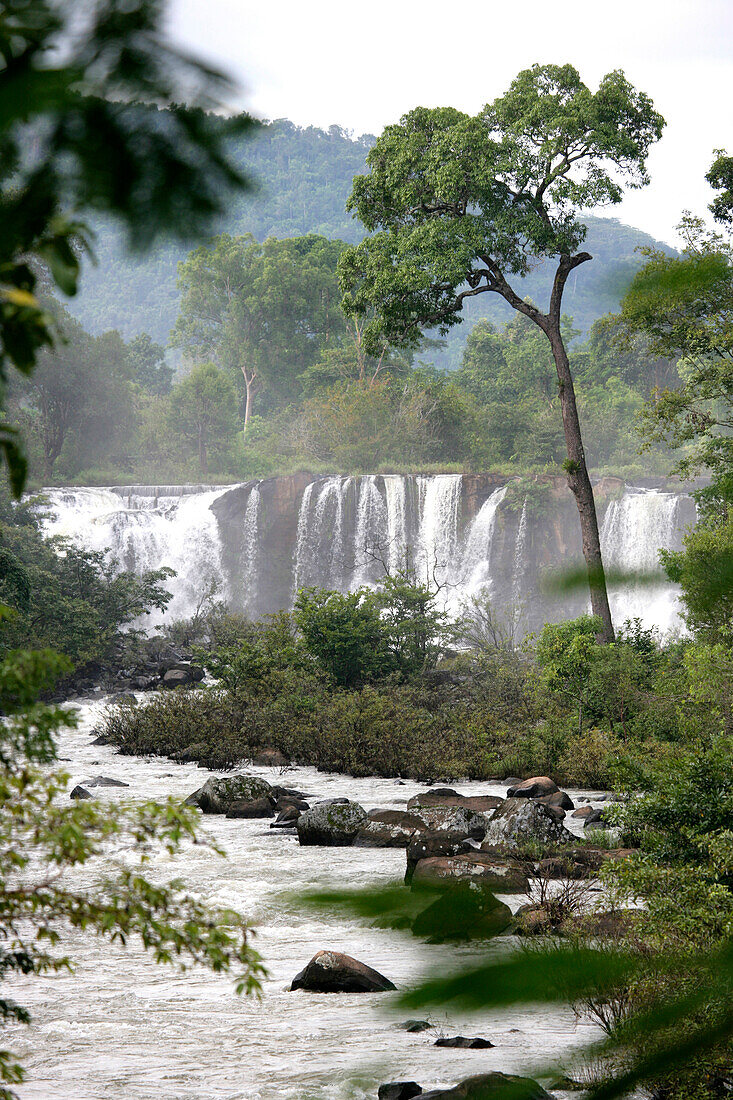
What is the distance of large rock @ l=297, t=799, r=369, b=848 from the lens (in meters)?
9.20

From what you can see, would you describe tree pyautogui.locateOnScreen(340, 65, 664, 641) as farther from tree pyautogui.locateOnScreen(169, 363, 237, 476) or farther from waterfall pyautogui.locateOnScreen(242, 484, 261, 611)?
tree pyautogui.locateOnScreen(169, 363, 237, 476)

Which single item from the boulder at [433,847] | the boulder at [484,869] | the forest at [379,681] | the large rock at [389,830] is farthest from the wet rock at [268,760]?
the boulder at [484,869]

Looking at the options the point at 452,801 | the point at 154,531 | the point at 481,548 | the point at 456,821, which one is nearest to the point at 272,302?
the point at 154,531

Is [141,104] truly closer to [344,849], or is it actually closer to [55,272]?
[55,272]

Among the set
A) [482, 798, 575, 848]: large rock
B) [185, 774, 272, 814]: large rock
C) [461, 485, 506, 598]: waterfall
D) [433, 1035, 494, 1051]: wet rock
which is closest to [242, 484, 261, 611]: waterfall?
[461, 485, 506, 598]: waterfall

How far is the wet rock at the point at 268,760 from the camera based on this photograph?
560 inches

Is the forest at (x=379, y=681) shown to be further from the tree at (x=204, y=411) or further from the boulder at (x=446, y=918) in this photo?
the tree at (x=204, y=411)

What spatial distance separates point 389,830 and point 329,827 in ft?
1.90

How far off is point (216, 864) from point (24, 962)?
704cm

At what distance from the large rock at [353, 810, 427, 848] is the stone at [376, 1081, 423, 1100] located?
489 cm

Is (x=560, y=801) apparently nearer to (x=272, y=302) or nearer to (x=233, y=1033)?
(x=233, y=1033)

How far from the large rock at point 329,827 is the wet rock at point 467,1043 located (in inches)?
180

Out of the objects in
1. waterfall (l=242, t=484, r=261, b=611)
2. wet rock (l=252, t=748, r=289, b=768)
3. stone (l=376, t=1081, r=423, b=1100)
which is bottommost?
wet rock (l=252, t=748, r=289, b=768)

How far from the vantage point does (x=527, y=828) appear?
839cm
